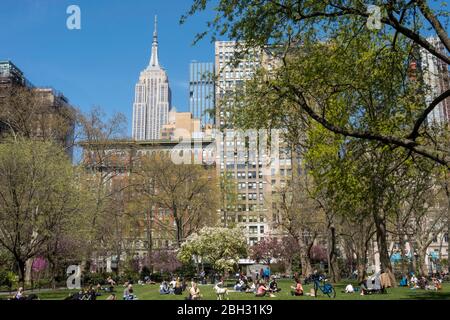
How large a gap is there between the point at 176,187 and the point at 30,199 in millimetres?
27595

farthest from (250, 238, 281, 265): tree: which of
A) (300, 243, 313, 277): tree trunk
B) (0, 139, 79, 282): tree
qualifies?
(0, 139, 79, 282): tree

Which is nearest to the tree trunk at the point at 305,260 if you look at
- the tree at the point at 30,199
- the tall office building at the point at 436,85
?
the tall office building at the point at 436,85

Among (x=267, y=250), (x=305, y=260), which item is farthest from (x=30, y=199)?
(x=267, y=250)

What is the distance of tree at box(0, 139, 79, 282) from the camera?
89.7 ft

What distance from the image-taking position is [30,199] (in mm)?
27766

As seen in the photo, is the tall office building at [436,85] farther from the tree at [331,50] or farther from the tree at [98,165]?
the tree at [98,165]

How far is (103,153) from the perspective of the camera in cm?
4481

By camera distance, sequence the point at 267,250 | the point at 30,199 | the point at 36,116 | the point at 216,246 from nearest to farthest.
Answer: the point at 30,199 → the point at 36,116 → the point at 216,246 → the point at 267,250

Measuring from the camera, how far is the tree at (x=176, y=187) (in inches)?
2146

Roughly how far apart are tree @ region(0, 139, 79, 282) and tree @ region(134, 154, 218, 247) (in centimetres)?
2367

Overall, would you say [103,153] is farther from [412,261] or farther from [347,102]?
[412,261]

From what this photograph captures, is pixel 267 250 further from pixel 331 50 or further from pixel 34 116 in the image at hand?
pixel 331 50
